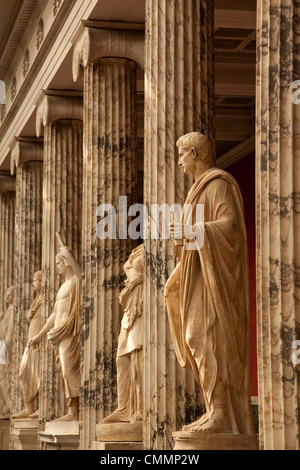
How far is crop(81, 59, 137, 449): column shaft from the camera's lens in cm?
1288

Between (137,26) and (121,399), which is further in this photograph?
(137,26)

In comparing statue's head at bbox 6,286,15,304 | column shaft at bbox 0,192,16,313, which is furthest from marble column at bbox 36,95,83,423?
column shaft at bbox 0,192,16,313

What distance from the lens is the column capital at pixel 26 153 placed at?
1950cm

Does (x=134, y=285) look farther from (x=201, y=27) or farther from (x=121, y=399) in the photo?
(x=201, y=27)

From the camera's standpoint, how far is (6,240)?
73.4 feet

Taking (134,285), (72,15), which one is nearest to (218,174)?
(134,285)

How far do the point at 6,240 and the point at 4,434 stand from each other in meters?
4.05

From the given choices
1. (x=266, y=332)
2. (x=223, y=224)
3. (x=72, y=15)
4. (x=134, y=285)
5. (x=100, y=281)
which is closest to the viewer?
(x=266, y=332)

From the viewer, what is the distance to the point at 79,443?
13078 mm

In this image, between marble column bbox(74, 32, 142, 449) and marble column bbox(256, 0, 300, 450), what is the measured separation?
6571 millimetres

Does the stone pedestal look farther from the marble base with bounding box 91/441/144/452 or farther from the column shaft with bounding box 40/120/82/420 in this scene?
the column shaft with bounding box 40/120/82/420

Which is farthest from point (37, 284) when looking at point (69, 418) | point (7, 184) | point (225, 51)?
point (7, 184)

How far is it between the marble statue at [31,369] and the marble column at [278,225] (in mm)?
11669

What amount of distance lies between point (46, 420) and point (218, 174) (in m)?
8.48
